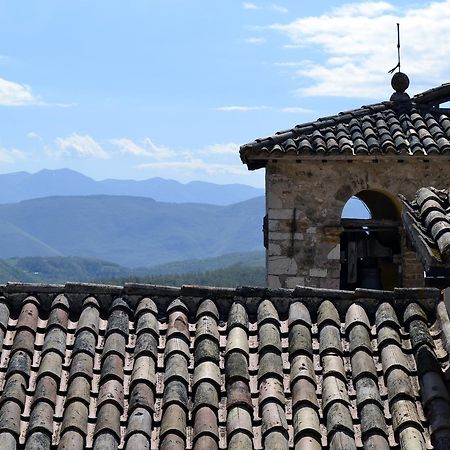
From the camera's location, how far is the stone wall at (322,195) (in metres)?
12.3

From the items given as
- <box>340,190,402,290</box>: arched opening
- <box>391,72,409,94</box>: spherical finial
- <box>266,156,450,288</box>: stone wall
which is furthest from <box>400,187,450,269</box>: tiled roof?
<box>391,72,409,94</box>: spherical finial

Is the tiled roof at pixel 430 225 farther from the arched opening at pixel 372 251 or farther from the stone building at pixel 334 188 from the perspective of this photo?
the arched opening at pixel 372 251

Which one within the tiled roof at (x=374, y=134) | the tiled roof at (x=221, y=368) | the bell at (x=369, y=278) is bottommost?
the tiled roof at (x=221, y=368)

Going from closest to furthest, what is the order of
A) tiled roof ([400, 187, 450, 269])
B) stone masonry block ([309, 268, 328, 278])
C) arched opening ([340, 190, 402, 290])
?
tiled roof ([400, 187, 450, 269]), stone masonry block ([309, 268, 328, 278]), arched opening ([340, 190, 402, 290])

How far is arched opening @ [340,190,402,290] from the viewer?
1252 centimetres

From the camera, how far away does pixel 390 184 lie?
40.4ft

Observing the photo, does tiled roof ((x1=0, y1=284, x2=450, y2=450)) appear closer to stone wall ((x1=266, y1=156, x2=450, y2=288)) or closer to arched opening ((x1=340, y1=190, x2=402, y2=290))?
stone wall ((x1=266, y1=156, x2=450, y2=288))

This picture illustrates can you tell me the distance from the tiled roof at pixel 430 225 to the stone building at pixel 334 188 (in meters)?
4.85

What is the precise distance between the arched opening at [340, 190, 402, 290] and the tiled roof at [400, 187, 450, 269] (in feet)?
16.9

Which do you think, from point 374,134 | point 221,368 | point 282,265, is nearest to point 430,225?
point 221,368

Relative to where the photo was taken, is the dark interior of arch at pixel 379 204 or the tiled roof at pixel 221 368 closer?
the tiled roof at pixel 221 368

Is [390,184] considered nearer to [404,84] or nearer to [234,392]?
[404,84]

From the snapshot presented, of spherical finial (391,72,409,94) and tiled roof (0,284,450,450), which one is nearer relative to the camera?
tiled roof (0,284,450,450)

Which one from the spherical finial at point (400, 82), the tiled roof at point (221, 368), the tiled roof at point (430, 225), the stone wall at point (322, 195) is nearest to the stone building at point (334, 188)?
the stone wall at point (322, 195)
